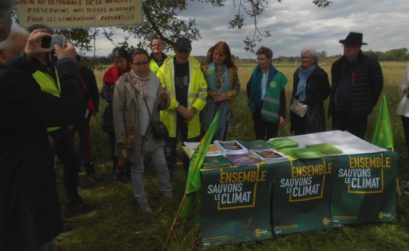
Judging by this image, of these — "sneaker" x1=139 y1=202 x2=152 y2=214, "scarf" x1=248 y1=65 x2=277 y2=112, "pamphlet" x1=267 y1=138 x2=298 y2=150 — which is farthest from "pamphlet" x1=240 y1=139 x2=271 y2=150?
"scarf" x1=248 y1=65 x2=277 y2=112

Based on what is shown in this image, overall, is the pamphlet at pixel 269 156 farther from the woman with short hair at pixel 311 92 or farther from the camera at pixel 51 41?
the camera at pixel 51 41

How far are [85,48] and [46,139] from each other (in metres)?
4.45

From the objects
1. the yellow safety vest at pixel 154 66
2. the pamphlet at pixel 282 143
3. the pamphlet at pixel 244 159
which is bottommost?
the pamphlet at pixel 244 159

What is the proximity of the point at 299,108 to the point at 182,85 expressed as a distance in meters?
1.70

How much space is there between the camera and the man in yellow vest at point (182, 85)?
4582mm

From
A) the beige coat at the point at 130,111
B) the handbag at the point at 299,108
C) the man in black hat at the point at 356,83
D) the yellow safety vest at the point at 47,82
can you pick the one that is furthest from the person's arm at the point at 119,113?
the man in black hat at the point at 356,83

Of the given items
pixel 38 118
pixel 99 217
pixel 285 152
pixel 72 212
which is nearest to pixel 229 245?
pixel 285 152

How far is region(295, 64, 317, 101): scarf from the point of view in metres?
5.11

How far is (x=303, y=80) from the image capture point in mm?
5156

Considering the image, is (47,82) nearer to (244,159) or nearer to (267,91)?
(244,159)

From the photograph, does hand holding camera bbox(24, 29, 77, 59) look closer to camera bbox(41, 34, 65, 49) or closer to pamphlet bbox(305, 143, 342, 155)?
camera bbox(41, 34, 65, 49)

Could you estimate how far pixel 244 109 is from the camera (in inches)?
369

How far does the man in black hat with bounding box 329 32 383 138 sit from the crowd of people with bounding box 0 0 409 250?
0.04 feet

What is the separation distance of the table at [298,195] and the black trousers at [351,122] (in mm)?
1244
